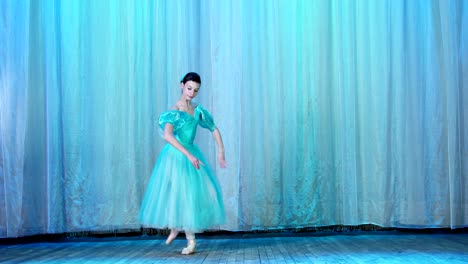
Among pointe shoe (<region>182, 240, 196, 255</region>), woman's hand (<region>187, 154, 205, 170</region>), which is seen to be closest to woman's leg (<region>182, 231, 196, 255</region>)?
pointe shoe (<region>182, 240, 196, 255</region>)

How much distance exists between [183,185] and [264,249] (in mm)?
662

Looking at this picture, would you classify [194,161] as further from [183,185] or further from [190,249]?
[190,249]

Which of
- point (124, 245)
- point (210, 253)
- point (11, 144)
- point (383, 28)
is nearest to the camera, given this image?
point (210, 253)

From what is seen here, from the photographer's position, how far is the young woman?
3191mm

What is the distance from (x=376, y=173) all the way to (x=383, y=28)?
3.65ft

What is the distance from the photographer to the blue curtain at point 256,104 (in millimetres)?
4070

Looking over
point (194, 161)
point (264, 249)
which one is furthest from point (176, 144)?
point (264, 249)

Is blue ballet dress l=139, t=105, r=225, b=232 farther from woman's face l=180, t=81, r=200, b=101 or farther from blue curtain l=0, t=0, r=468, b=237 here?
blue curtain l=0, t=0, r=468, b=237

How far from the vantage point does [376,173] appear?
13.7 ft

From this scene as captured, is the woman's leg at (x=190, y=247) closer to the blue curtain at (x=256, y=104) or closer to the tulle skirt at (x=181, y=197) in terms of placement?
the tulle skirt at (x=181, y=197)

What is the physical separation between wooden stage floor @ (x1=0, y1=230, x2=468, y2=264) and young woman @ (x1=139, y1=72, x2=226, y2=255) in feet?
0.64

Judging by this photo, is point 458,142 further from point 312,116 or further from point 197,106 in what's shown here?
point 197,106

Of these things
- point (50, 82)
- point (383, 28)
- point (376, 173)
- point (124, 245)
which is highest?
point (383, 28)

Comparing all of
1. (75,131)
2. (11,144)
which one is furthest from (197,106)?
(11,144)
